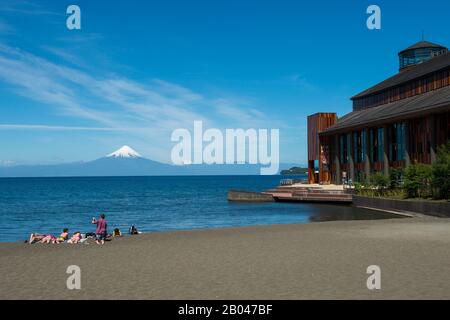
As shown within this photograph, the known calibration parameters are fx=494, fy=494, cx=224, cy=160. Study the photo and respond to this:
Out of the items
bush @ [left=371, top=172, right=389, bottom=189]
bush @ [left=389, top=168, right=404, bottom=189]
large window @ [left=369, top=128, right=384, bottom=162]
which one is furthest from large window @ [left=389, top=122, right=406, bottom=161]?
bush @ [left=371, top=172, right=389, bottom=189]

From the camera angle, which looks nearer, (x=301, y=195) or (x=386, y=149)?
(x=386, y=149)

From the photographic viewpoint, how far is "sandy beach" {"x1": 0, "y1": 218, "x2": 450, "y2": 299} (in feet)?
36.1

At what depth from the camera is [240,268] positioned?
14.2m

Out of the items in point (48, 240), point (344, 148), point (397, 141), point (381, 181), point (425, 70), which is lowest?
point (48, 240)

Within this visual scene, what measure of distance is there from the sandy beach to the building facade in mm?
36410

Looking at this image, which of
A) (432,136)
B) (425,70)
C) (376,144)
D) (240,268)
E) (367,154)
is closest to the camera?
(240,268)

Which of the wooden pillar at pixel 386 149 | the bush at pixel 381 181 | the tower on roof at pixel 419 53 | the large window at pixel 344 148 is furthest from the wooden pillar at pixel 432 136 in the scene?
the tower on roof at pixel 419 53

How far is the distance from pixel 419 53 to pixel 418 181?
51.4 metres

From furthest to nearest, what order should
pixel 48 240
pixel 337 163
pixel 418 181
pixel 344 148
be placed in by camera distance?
1. pixel 337 163
2. pixel 344 148
3. pixel 418 181
4. pixel 48 240

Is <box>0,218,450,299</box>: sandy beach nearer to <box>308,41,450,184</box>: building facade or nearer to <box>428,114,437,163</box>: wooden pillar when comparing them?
<box>428,114,437,163</box>: wooden pillar

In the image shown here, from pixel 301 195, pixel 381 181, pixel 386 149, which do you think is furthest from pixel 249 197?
pixel 381 181

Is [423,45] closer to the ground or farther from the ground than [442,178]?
farther from the ground

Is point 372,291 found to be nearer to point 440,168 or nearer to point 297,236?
point 297,236

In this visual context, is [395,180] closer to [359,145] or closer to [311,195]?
[311,195]
